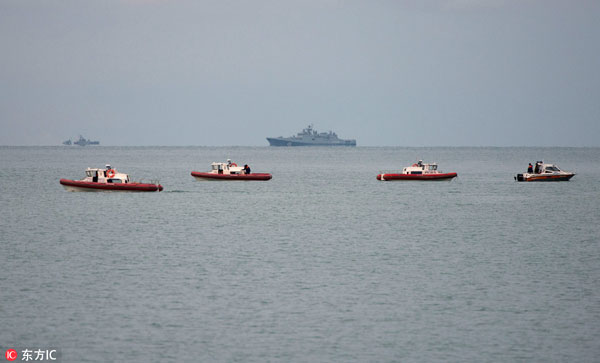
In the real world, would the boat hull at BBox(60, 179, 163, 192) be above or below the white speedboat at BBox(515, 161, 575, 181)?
below

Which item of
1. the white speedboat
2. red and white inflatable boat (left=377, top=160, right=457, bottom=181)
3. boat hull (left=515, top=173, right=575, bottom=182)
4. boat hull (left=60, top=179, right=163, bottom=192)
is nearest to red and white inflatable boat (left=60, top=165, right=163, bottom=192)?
boat hull (left=60, top=179, right=163, bottom=192)

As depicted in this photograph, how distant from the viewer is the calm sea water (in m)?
24.1

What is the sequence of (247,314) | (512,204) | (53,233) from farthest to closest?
(512,204) < (53,233) < (247,314)

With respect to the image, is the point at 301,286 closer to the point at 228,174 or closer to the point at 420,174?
the point at 228,174

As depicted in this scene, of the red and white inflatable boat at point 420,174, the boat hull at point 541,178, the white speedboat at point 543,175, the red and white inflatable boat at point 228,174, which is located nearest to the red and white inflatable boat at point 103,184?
the red and white inflatable boat at point 228,174

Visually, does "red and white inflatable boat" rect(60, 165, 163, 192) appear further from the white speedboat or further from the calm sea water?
the white speedboat

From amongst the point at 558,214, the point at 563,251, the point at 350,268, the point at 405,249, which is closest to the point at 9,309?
the point at 350,268

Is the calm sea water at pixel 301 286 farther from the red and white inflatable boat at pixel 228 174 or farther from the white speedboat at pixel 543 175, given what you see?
the white speedboat at pixel 543 175

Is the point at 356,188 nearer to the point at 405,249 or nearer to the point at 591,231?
the point at 591,231

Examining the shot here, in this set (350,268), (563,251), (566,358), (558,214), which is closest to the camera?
(566,358)

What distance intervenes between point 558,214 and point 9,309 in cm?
5278

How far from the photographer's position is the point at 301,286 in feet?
108

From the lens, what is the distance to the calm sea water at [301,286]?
2414 cm

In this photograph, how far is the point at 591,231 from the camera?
54.5 metres
